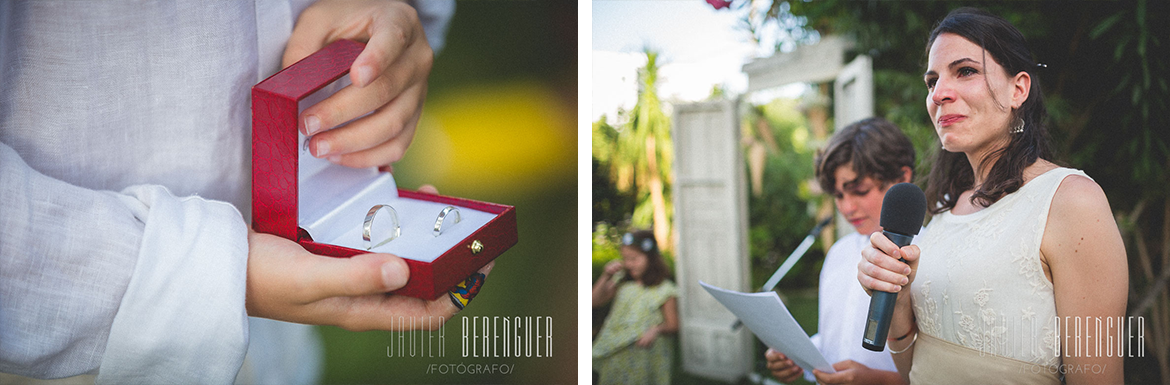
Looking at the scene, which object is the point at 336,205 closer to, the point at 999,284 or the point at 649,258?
the point at 649,258

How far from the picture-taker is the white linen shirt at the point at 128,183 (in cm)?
204

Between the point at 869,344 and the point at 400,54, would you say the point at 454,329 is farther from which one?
the point at 869,344

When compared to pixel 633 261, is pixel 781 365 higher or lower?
lower

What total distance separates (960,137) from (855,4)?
1.08m

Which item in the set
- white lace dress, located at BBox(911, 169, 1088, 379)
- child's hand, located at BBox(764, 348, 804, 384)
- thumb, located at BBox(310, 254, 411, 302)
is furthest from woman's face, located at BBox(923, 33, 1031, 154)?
thumb, located at BBox(310, 254, 411, 302)

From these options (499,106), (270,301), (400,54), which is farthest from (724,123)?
(270,301)

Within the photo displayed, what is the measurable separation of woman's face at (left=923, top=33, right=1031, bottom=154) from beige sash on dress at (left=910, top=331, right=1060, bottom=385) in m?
0.60

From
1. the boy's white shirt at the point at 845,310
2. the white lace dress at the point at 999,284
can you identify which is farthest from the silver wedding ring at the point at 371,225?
the white lace dress at the point at 999,284

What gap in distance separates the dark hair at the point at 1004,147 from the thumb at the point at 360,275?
5.56ft

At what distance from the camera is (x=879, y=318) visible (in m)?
1.63

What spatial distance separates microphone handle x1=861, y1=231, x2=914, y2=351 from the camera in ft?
5.25

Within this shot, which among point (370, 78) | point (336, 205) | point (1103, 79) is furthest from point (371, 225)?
point (1103, 79)

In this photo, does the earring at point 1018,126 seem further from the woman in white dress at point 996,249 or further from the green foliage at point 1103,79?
the green foliage at point 1103,79

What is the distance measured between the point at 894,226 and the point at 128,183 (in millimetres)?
2318
